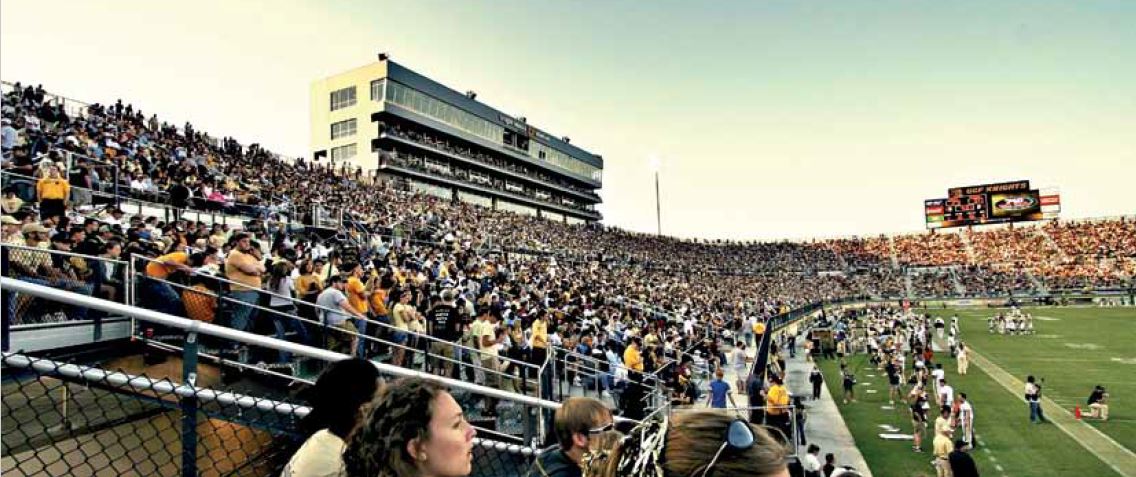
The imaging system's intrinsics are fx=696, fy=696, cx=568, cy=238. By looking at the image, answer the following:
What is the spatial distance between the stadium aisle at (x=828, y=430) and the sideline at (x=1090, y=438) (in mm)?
4601

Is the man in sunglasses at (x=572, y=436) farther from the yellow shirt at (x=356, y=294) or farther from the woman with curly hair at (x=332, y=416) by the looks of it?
the yellow shirt at (x=356, y=294)

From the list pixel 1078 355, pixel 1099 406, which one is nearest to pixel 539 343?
pixel 1099 406

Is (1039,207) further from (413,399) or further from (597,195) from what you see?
(413,399)

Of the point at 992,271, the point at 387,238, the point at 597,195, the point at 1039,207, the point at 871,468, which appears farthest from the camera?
the point at 597,195

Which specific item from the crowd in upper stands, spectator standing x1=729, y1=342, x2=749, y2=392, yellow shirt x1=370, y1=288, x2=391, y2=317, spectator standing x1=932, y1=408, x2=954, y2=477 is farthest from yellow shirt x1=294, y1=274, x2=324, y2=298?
spectator standing x1=729, y1=342, x2=749, y2=392

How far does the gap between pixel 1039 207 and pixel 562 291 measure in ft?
257

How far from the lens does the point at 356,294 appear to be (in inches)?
352

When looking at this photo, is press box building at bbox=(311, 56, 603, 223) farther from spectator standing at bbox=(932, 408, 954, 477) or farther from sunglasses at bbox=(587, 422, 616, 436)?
sunglasses at bbox=(587, 422, 616, 436)

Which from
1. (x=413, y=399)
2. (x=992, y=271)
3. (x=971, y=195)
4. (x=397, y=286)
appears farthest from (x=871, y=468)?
(x=971, y=195)

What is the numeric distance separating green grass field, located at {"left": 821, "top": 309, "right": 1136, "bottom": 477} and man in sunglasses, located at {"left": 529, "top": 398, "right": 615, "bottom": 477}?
11960 mm

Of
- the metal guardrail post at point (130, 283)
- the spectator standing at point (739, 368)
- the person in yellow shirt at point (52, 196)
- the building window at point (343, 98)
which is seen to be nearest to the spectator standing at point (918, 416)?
the spectator standing at point (739, 368)

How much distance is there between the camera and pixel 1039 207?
78812mm

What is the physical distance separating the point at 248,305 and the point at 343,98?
50804 millimetres

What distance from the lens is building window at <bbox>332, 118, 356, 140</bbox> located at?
5347 centimetres
